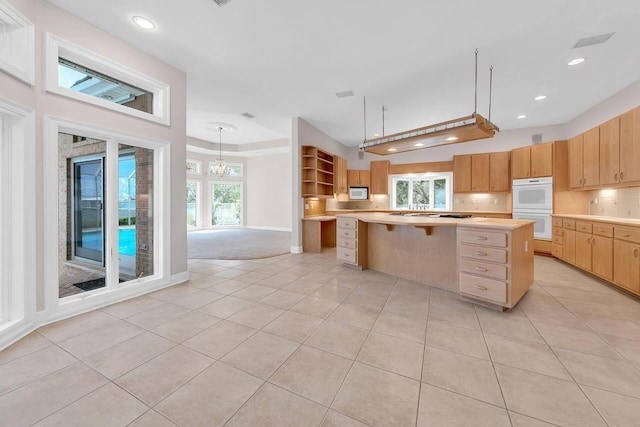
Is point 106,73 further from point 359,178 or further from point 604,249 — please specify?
point 604,249

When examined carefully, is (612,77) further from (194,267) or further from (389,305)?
(194,267)

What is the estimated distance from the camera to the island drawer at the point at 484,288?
2619 mm

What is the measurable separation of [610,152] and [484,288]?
136 inches

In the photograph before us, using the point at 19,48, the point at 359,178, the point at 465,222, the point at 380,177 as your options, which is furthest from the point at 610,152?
the point at 19,48

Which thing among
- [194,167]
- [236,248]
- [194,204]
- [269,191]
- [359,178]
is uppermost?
[194,167]

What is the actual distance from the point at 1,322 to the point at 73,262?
1.60 metres

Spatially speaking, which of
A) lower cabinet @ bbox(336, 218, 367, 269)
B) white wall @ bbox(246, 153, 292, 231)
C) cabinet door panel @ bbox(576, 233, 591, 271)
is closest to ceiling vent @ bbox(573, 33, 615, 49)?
cabinet door panel @ bbox(576, 233, 591, 271)

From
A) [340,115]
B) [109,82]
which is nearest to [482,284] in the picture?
[340,115]

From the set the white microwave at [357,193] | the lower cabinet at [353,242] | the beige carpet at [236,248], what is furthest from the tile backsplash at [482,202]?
the beige carpet at [236,248]

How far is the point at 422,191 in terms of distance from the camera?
7668 millimetres

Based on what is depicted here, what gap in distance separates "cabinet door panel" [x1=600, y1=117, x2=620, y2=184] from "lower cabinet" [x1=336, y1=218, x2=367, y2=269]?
12.7 ft

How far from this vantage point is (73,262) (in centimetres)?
347

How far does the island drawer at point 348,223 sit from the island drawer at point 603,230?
138 inches

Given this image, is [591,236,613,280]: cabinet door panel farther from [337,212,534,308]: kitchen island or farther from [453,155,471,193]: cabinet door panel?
[453,155,471,193]: cabinet door panel
